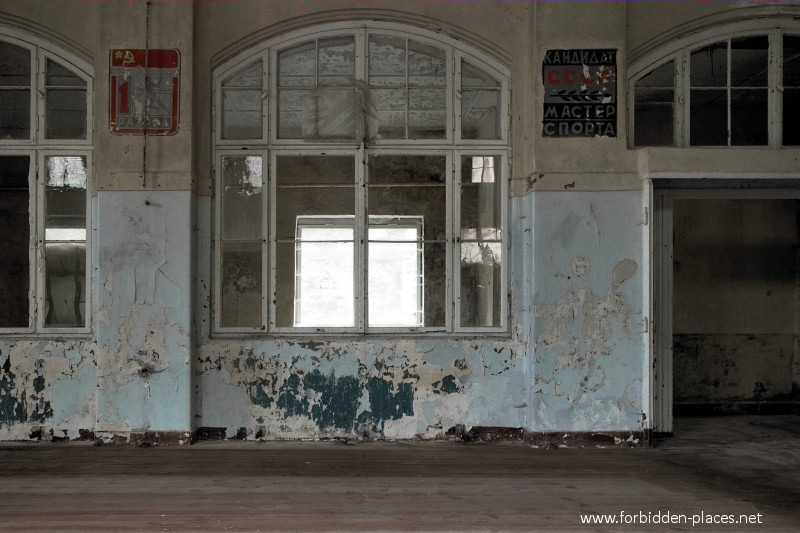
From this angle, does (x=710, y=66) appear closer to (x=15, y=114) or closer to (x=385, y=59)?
(x=385, y=59)

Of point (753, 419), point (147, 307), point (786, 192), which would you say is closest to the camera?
point (147, 307)

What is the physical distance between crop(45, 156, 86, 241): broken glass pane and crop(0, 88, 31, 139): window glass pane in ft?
1.03

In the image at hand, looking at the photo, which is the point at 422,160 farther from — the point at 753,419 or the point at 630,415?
the point at 753,419

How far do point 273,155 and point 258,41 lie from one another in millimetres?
891

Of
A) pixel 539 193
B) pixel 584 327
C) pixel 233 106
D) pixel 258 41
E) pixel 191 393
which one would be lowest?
pixel 191 393

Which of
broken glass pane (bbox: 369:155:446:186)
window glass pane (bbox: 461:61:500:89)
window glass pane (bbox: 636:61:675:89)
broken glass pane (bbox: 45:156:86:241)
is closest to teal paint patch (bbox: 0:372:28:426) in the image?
broken glass pane (bbox: 45:156:86:241)

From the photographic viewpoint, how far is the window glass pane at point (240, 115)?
5219mm

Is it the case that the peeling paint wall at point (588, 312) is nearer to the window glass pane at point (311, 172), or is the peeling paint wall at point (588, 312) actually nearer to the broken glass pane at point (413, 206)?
the broken glass pane at point (413, 206)

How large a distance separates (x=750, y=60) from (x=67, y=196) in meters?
5.43

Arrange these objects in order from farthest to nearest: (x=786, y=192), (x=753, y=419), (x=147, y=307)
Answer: (x=753, y=419)
(x=786, y=192)
(x=147, y=307)

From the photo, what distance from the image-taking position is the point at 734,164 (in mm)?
4945

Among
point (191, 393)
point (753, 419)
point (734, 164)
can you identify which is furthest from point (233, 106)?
point (753, 419)

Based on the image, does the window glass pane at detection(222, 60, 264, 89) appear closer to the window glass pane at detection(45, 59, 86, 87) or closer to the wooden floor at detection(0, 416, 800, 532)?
the window glass pane at detection(45, 59, 86, 87)

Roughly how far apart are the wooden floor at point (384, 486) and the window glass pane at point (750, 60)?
2855 mm
